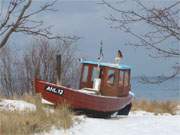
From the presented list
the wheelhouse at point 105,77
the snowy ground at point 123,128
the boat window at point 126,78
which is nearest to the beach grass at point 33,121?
the snowy ground at point 123,128

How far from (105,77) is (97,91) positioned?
649 mm

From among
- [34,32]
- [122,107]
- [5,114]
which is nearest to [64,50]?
[122,107]

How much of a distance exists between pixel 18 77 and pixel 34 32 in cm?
1556

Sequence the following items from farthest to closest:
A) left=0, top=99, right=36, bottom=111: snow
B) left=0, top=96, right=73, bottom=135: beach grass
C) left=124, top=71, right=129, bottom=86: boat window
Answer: left=124, top=71, right=129, bottom=86: boat window
left=0, top=99, right=36, bottom=111: snow
left=0, top=96, right=73, bottom=135: beach grass

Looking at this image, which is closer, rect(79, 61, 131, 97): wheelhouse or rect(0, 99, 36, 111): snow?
rect(0, 99, 36, 111): snow

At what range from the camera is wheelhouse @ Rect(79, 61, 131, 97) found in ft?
67.9

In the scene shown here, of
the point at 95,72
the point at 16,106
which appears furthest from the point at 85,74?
the point at 16,106

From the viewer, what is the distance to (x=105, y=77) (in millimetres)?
20703

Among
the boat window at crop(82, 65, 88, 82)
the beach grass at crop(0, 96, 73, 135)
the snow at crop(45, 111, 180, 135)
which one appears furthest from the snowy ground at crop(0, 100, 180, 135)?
the boat window at crop(82, 65, 88, 82)

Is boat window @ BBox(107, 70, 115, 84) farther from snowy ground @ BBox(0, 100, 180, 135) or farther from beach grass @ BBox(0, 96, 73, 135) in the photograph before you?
beach grass @ BBox(0, 96, 73, 135)

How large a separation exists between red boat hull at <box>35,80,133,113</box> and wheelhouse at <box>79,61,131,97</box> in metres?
0.99

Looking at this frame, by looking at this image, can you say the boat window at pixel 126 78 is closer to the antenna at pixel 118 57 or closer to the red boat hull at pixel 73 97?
the antenna at pixel 118 57

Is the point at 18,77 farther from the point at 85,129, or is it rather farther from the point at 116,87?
the point at 85,129

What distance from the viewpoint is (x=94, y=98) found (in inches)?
760
